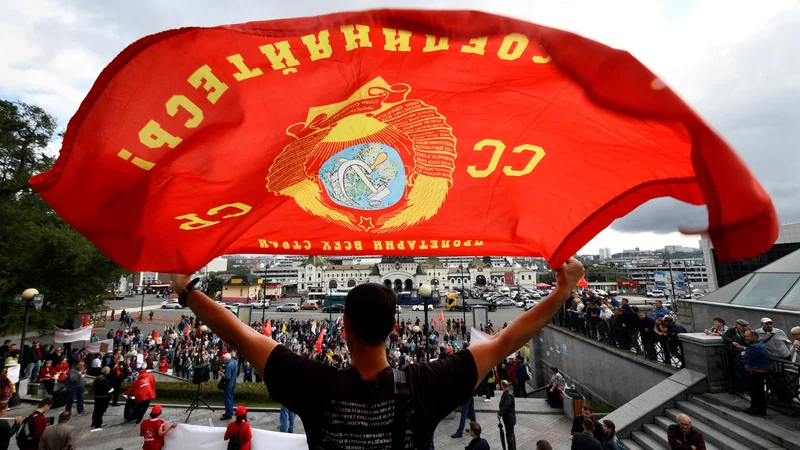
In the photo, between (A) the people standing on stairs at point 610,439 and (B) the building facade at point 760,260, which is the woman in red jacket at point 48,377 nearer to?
(A) the people standing on stairs at point 610,439

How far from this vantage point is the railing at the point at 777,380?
22.4ft

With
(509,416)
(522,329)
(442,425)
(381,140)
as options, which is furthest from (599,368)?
(381,140)

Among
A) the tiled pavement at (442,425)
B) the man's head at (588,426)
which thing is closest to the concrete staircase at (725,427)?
the tiled pavement at (442,425)

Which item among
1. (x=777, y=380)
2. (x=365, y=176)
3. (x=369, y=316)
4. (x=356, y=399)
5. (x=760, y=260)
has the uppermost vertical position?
(x=365, y=176)

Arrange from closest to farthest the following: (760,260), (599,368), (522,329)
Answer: (522,329) < (599,368) < (760,260)

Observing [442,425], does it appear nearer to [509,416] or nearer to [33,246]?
[509,416]

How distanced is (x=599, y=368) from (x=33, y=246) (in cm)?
2986

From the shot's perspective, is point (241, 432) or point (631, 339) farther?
point (631, 339)

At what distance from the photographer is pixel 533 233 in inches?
100

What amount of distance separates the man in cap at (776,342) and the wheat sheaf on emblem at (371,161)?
29.2 feet

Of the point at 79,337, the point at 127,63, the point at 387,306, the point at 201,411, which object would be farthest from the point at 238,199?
the point at 79,337

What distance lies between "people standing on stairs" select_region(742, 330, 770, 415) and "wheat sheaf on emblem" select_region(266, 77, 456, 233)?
8.03 meters

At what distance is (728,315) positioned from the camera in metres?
11.1

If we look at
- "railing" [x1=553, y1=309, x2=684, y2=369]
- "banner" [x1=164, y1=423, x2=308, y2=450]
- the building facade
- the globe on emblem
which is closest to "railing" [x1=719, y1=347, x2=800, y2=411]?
"railing" [x1=553, y1=309, x2=684, y2=369]
